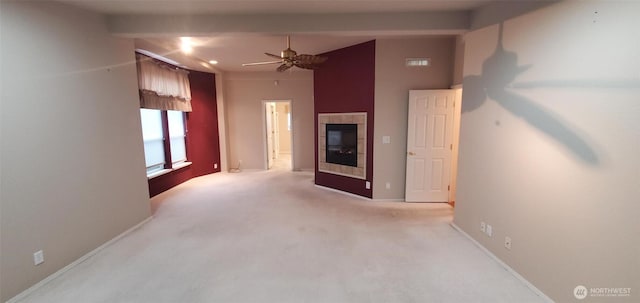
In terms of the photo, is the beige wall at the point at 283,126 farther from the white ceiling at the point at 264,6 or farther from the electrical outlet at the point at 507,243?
the electrical outlet at the point at 507,243

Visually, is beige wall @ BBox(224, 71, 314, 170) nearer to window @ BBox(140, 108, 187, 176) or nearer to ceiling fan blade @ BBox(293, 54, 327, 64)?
window @ BBox(140, 108, 187, 176)

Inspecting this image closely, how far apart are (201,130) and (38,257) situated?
4.53 meters

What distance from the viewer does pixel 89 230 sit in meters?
2.94

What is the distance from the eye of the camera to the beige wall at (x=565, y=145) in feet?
5.49

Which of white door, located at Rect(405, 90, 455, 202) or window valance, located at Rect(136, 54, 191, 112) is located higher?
window valance, located at Rect(136, 54, 191, 112)

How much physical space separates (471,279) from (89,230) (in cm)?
Answer: 392

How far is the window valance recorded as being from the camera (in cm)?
459

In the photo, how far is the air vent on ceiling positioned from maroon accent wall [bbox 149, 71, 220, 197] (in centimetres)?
488

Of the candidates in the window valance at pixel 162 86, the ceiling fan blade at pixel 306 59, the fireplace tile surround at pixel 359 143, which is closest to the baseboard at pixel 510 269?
the fireplace tile surround at pixel 359 143

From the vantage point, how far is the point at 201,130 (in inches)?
263

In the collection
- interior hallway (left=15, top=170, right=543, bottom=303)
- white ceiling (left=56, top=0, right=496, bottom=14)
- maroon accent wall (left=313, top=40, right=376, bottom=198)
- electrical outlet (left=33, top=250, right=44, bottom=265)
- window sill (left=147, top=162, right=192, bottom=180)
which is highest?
white ceiling (left=56, top=0, right=496, bottom=14)

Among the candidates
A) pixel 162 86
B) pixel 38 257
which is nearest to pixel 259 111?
pixel 162 86

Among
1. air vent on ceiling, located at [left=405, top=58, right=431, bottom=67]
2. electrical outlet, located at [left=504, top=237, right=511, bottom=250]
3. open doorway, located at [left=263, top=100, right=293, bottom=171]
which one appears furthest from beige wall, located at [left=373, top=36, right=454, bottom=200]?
open doorway, located at [left=263, top=100, right=293, bottom=171]

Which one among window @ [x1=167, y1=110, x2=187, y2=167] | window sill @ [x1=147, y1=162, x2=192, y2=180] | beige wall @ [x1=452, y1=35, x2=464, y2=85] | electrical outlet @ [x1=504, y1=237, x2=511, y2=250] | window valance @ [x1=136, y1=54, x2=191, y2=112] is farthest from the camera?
window @ [x1=167, y1=110, x2=187, y2=167]
